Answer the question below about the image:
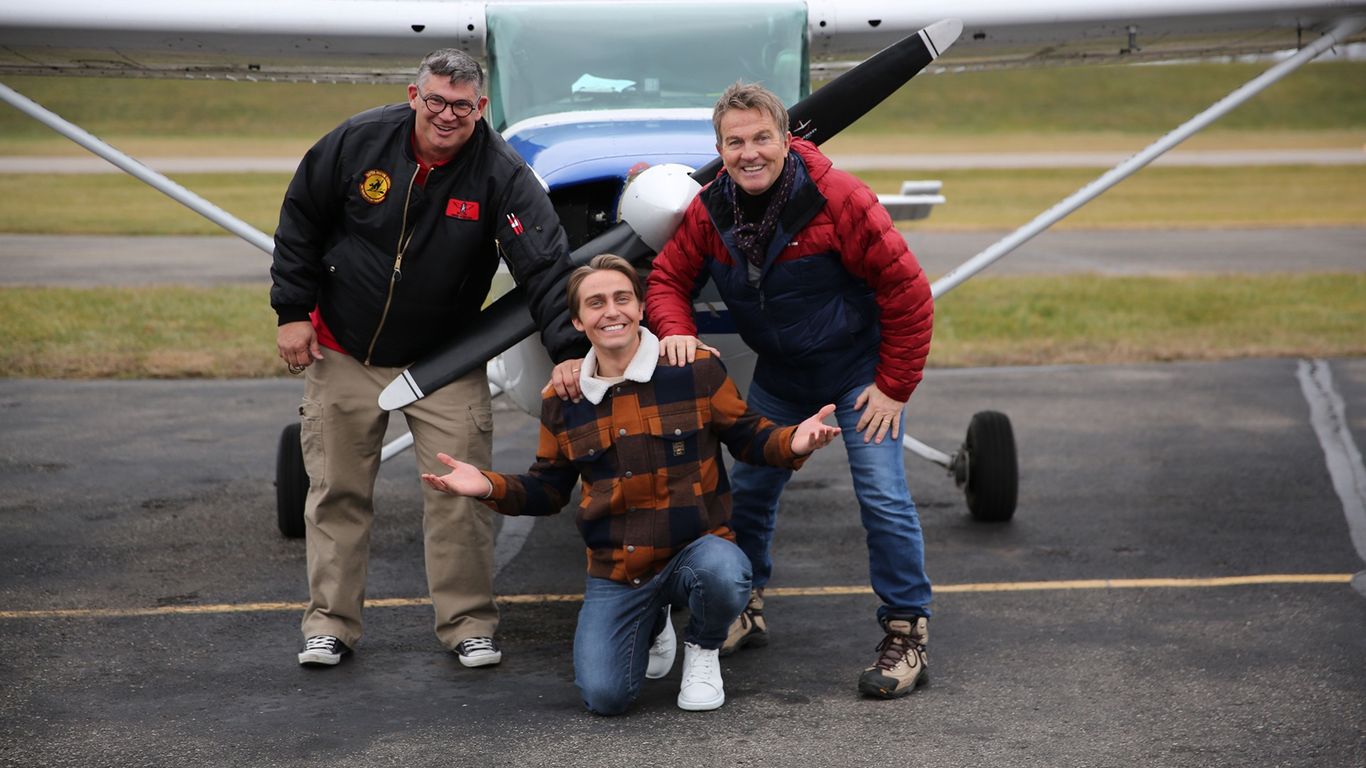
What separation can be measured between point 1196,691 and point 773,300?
1.57 meters

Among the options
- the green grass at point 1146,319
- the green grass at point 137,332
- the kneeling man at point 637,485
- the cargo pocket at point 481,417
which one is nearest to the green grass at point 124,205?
the green grass at point 137,332

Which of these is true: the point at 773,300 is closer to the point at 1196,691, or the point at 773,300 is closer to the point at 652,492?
the point at 652,492

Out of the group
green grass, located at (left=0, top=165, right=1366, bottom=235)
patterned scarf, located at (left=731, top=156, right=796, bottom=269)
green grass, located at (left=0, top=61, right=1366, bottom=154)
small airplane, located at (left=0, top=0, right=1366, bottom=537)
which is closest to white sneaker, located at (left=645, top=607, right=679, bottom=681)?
small airplane, located at (left=0, top=0, right=1366, bottom=537)

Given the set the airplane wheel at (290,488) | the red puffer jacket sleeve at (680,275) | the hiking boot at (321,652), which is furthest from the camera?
the airplane wheel at (290,488)

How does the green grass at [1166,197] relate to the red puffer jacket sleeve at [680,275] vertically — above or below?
below

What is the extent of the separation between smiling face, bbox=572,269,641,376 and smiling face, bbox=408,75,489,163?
0.57 metres

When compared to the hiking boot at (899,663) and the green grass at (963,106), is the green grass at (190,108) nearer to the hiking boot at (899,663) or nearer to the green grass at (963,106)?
the green grass at (963,106)

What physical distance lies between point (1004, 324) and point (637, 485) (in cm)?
872

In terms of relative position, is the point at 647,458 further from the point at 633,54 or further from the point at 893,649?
the point at 633,54

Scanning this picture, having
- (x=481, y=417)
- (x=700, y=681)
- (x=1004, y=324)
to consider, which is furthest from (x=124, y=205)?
(x=700, y=681)

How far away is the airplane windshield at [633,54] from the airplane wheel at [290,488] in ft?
5.05

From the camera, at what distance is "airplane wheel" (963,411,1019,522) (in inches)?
239

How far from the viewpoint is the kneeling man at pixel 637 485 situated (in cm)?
397

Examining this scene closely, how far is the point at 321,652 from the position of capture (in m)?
4.36
